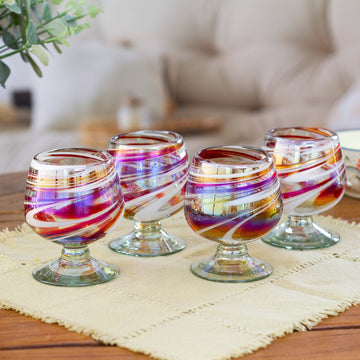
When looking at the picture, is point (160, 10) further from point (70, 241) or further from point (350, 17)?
point (70, 241)

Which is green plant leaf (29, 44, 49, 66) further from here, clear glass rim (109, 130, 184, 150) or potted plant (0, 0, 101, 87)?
clear glass rim (109, 130, 184, 150)

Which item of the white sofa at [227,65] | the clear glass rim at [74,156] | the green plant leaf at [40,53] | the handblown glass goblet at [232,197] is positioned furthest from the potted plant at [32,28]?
the white sofa at [227,65]

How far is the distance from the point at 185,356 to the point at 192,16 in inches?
85.8

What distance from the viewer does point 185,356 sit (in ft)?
1.52

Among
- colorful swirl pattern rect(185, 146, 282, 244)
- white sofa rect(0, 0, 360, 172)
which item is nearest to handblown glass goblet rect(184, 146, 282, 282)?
colorful swirl pattern rect(185, 146, 282, 244)

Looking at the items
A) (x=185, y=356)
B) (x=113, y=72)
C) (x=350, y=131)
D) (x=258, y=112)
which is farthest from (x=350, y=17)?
(x=185, y=356)

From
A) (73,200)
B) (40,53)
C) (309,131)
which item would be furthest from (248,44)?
(73,200)

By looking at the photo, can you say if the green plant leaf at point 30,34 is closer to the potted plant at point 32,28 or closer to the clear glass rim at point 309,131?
the potted plant at point 32,28

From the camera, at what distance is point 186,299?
0.57 metres

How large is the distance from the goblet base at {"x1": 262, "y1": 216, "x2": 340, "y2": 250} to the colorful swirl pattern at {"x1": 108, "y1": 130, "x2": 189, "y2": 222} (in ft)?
0.40

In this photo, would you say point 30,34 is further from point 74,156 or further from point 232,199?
point 232,199

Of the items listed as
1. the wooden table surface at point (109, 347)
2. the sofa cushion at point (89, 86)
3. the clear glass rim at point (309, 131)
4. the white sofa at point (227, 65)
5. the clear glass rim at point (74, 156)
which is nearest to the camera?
the wooden table surface at point (109, 347)

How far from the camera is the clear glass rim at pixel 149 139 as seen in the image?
67 centimetres

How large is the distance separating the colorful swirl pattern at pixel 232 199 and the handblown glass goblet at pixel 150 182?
82mm
